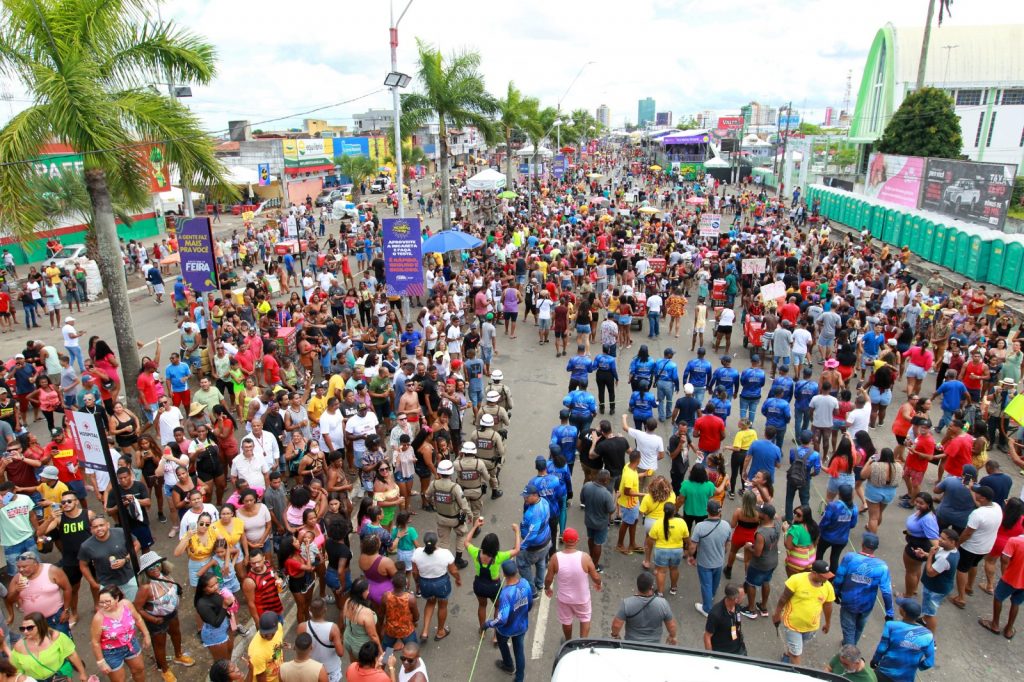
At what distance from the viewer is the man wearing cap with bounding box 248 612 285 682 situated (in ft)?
16.2

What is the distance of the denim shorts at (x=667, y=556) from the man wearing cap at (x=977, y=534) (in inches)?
108

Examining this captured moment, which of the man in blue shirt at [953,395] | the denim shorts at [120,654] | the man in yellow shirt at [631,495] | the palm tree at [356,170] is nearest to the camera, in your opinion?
the denim shorts at [120,654]

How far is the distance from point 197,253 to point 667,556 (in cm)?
1045

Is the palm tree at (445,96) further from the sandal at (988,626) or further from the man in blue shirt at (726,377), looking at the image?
the sandal at (988,626)

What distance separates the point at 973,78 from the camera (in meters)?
53.8

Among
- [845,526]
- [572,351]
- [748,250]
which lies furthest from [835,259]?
[845,526]

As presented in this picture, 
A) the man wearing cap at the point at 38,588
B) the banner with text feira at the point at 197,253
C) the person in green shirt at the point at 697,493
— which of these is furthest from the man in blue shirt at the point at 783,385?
the banner with text feira at the point at 197,253

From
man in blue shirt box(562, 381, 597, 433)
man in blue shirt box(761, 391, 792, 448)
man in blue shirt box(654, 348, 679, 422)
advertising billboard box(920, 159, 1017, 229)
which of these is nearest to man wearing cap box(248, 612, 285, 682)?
man in blue shirt box(562, 381, 597, 433)

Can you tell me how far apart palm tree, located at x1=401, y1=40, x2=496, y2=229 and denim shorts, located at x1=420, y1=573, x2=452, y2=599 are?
19392 millimetres

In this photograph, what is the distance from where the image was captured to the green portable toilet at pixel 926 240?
79.9ft

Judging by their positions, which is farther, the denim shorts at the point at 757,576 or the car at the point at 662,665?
the denim shorts at the point at 757,576

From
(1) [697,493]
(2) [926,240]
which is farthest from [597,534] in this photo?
(2) [926,240]

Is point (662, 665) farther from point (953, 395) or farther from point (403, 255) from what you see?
point (403, 255)

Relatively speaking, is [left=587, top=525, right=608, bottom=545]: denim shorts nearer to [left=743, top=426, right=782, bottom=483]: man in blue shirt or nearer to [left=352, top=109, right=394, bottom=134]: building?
[left=743, top=426, right=782, bottom=483]: man in blue shirt
